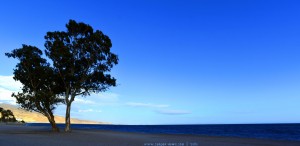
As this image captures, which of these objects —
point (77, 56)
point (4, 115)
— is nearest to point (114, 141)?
point (77, 56)

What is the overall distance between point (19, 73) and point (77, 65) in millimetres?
8918

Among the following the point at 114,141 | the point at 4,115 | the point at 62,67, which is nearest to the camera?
the point at 114,141

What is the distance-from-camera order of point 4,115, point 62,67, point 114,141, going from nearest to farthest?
point 114,141 → point 62,67 → point 4,115

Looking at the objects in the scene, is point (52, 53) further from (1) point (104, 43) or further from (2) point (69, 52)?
(1) point (104, 43)

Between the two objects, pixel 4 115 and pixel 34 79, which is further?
pixel 4 115

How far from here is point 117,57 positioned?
4497 centimetres

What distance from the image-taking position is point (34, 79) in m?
43.6

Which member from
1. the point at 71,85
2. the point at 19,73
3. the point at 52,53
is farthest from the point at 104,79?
the point at 19,73

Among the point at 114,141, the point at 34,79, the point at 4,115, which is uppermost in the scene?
Answer: the point at 34,79

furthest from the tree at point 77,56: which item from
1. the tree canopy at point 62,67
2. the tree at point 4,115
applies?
the tree at point 4,115

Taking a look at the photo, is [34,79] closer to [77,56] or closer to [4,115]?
[77,56]

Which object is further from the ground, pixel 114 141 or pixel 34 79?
pixel 34 79

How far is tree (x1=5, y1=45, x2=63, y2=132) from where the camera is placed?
139 ft

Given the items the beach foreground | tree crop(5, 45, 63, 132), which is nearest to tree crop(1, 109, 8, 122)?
tree crop(5, 45, 63, 132)
